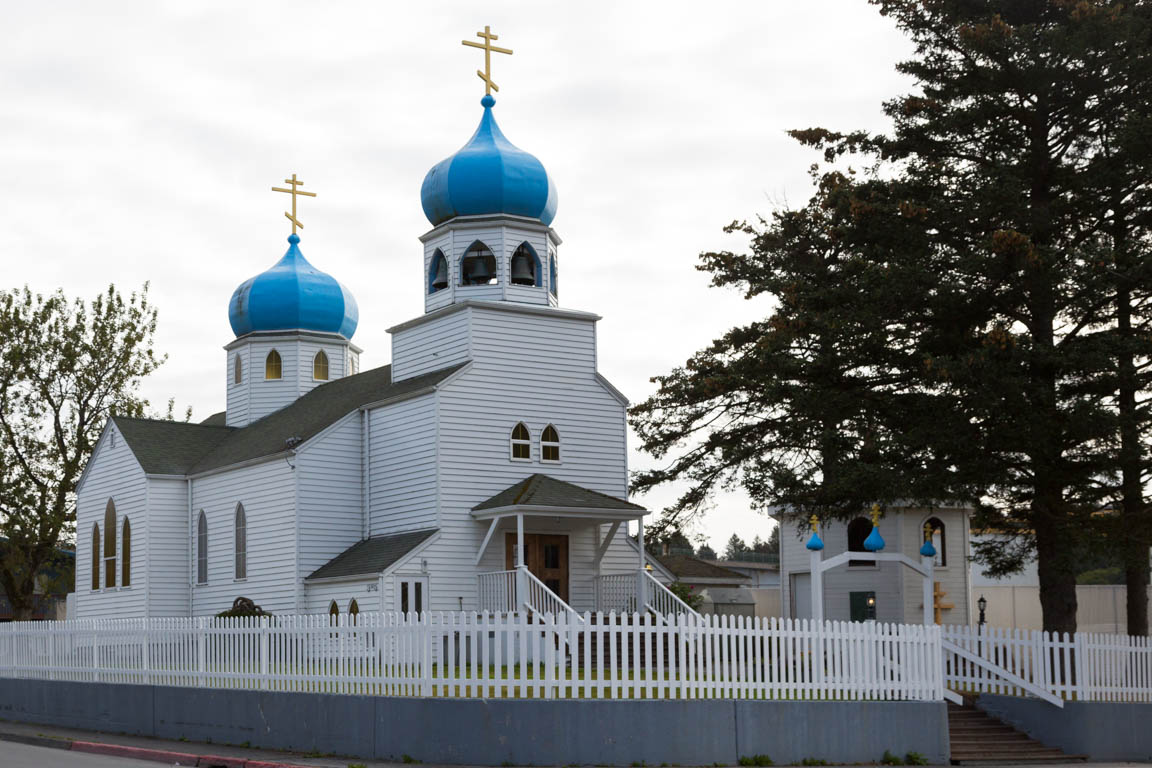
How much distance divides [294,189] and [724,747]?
101 ft

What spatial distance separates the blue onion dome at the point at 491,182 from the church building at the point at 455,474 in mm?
46

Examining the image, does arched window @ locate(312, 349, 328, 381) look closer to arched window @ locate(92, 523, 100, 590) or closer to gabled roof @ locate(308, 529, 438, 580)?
arched window @ locate(92, 523, 100, 590)

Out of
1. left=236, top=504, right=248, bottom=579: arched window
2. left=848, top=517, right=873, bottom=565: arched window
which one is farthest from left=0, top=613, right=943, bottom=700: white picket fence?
left=848, top=517, right=873, bottom=565: arched window

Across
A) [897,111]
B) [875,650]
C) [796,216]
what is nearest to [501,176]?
[796,216]

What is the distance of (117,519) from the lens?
3931 centimetres

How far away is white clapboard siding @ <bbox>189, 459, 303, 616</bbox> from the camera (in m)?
32.6

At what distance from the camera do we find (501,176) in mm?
32656

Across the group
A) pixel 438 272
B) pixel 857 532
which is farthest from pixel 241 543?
pixel 857 532

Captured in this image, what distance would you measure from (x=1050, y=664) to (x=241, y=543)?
2036 cm

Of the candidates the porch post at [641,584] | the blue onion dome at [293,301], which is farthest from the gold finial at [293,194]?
the porch post at [641,584]

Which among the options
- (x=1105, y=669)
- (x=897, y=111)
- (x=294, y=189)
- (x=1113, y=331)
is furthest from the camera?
(x=294, y=189)

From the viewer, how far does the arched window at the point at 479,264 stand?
108 feet

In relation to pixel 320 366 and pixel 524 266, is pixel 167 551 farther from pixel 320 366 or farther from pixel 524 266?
pixel 524 266

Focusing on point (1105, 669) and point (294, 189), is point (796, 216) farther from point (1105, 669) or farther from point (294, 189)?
point (294, 189)
